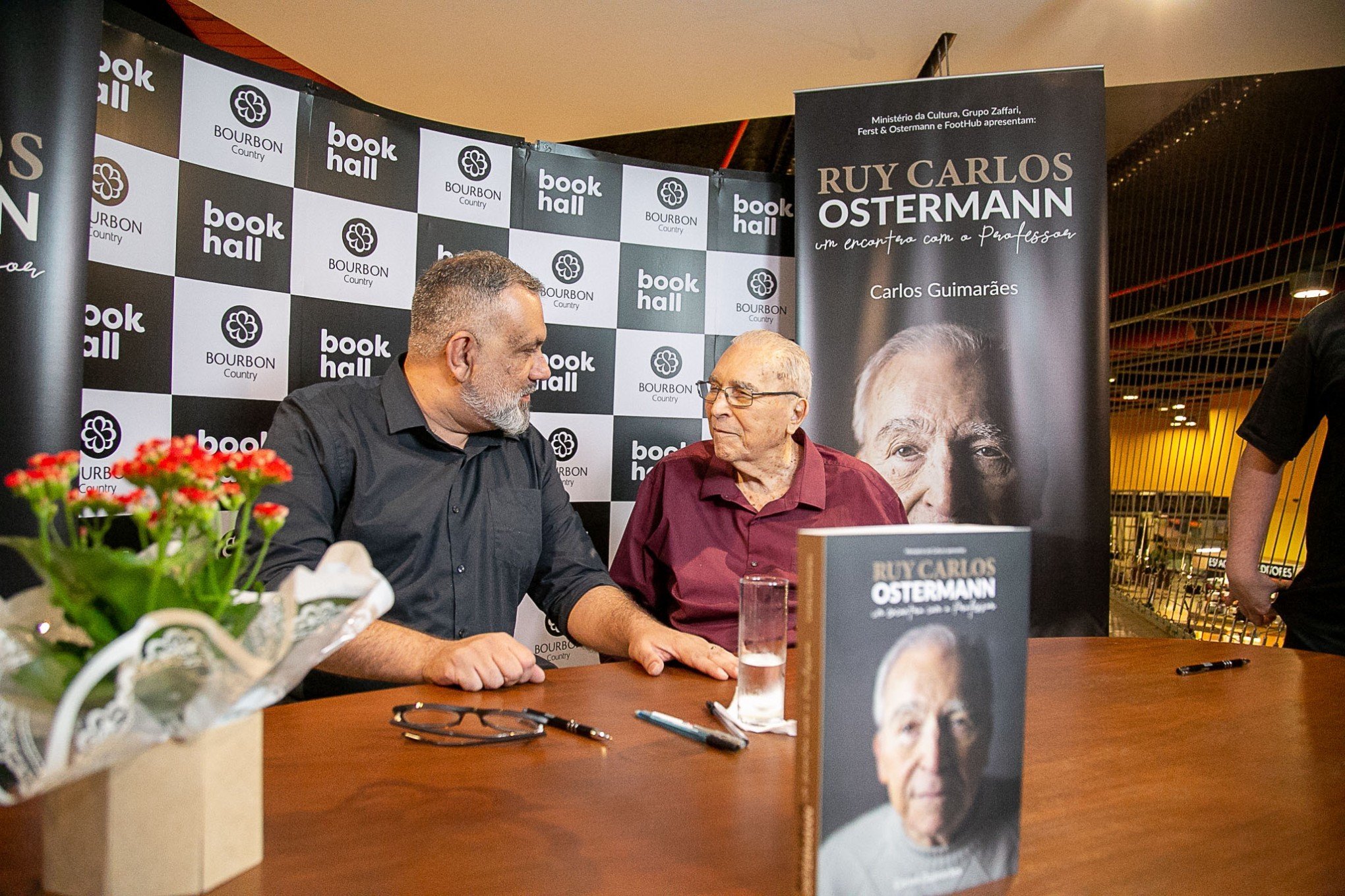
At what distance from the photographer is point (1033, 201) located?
10.1ft

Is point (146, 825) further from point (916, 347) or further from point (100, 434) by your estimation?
point (916, 347)

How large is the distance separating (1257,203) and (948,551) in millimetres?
4457

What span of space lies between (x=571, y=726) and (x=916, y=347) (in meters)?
2.40

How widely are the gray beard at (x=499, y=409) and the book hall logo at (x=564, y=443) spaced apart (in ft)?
3.58

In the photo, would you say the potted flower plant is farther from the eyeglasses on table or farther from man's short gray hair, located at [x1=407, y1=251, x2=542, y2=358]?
man's short gray hair, located at [x1=407, y1=251, x2=542, y2=358]

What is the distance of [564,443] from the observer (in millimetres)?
3215

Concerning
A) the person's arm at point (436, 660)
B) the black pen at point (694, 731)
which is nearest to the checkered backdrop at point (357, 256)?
the person's arm at point (436, 660)

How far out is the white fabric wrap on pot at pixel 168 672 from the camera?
0.53 m

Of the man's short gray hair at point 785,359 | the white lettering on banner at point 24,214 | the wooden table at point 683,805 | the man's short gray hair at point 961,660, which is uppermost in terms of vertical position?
the white lettering on banner at point 24,214

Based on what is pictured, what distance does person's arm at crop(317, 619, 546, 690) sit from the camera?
4.12 feet

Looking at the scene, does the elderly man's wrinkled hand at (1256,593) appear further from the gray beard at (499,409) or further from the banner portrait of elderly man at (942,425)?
the gray beard at (499,409)

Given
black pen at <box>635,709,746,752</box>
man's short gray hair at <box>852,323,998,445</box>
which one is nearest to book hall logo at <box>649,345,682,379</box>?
man's short gray hair at <box>852,323,998,445</box>

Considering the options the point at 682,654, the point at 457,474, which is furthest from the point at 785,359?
the point at 682,654

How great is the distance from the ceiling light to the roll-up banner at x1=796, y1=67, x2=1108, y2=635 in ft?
3.60
